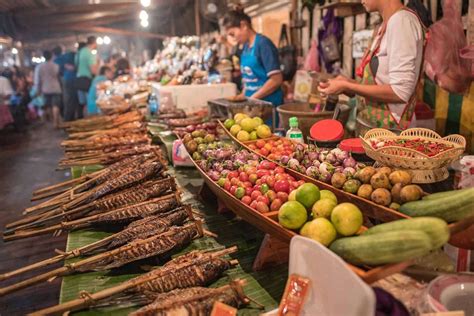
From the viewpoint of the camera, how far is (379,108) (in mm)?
3490

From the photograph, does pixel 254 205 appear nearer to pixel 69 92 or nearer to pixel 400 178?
pixel 400 178

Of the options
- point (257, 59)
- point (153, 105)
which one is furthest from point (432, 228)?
point (153, 105)

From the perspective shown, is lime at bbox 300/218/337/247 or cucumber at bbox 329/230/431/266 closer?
cucumber at bbox 329/230/431/266

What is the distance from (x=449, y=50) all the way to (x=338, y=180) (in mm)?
2364

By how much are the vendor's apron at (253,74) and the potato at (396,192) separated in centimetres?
428

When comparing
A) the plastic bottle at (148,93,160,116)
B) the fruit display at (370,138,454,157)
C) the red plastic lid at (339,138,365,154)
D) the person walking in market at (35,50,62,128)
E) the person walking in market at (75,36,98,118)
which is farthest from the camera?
the person walking in market at (35,50,62,128)

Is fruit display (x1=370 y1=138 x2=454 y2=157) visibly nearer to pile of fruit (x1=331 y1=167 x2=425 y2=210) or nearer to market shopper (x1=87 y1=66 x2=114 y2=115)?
pile of fruit (x1=331 y1=167 x2=425 y2=210)

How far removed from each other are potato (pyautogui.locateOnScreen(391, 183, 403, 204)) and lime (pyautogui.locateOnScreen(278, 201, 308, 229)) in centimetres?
42

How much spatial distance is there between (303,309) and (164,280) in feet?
2.51

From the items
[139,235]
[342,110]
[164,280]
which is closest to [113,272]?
[139,235]

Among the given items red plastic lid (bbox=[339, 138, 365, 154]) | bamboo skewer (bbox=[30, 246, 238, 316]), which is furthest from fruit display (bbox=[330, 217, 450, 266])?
red plastic lid (bbox=[339, 138, 365, 154])

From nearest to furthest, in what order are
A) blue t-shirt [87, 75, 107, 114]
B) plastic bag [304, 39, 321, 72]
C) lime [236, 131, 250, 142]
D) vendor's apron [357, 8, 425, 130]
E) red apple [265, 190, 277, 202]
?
1. red apple [265, 190, 277, 202]
2. vendor's apron [357, 8, 425, 130]
3. lime [236, 131, 250, 142]
4. plastic bag [304, 39, 321, 72]
5. blue t-shirt [87, 75, 107, 114]

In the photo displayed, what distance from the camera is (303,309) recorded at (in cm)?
156

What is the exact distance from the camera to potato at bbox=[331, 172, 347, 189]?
7.02 ft
